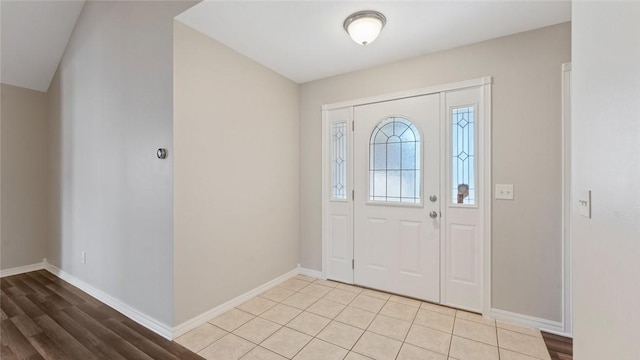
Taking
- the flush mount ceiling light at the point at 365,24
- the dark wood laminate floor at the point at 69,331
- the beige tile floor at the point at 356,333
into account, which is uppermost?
the flush mount ceiling light at the point at 365,24

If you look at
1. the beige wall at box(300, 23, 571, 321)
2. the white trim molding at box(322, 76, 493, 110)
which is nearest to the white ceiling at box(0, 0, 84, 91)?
the white trim molding at box(322, 76, 493, 110)

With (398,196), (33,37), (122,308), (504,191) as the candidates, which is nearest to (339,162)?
(398,196)

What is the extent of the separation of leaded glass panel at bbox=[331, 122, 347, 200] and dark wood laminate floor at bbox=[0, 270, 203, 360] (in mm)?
2086

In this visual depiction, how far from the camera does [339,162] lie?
3188mm

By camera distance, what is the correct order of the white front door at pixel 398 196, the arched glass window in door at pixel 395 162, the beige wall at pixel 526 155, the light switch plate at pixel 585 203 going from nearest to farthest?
1. the light switch plate at pixel 585 203
2. the beige wall at pixel 526 155
3. the white front door at pixel 398 196
4. the arched glass window in door at pixel 395 162

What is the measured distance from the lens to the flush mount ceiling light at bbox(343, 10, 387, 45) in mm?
1963

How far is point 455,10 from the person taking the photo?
194cm

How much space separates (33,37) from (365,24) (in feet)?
12.8

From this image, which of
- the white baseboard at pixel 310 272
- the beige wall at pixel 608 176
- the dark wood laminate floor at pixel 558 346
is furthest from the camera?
the white baseboard at pixel 310 272

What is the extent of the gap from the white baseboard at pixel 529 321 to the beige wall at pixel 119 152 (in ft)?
9.20

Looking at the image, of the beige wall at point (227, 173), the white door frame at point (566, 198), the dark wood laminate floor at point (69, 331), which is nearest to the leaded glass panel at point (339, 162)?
the beige wall at point (227, 173)

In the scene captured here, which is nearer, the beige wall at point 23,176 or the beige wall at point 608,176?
the beige wall at point 608,176

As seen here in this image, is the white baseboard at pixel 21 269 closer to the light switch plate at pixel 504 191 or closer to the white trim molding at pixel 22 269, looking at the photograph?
the white trim molding at pixel 22 269

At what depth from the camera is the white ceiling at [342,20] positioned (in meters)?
1.90
